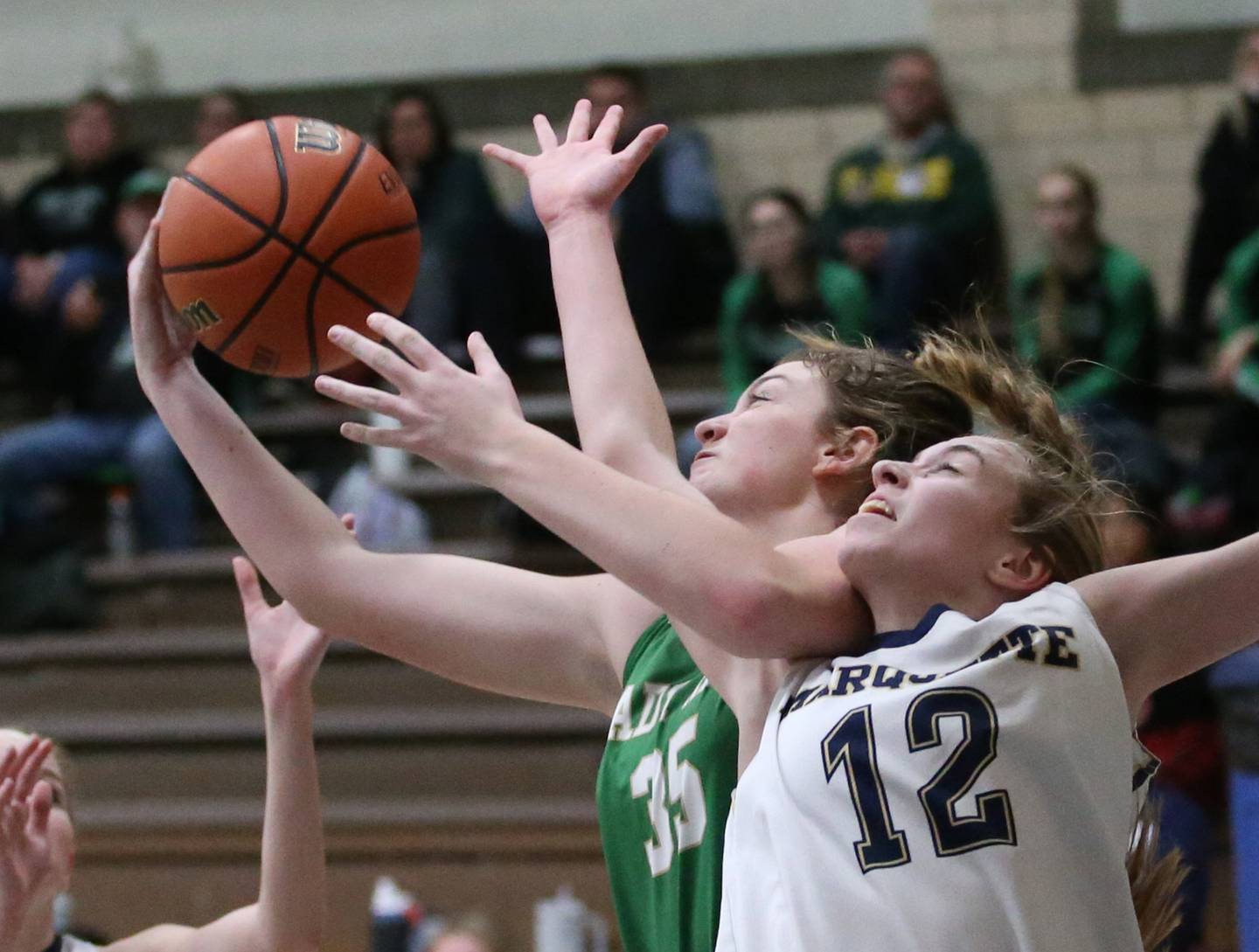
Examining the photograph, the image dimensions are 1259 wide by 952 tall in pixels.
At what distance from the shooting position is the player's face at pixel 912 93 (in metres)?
7.18

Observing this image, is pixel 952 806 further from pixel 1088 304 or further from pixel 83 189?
pixel 83 189

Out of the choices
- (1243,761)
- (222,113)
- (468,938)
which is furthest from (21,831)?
(222,113)

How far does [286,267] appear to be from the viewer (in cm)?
252

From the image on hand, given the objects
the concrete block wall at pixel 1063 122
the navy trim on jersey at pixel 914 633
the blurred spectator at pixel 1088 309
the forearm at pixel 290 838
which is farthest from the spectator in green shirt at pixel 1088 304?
the navy trim on jersey at pixel 914 633

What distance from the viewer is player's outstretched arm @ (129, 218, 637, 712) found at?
240 cm

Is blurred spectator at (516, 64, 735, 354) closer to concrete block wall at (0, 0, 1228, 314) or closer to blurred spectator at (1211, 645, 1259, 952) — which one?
concrete block wall at (0, 0, 1228, 314)

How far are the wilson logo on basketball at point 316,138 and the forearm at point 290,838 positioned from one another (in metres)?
0.77

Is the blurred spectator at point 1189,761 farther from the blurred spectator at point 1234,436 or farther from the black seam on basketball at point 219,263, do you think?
the black seam on basketball at point 219,263

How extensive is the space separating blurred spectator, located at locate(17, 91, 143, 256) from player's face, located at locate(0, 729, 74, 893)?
5698 mm

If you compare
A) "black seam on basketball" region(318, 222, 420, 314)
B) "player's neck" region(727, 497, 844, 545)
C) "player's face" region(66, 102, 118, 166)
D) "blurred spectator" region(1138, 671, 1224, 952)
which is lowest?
"blurred spectator" region(1138, 671, 1224, 952)

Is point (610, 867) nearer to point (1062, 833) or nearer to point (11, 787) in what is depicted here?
point (1062, 833)

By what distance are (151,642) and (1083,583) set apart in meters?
5.62

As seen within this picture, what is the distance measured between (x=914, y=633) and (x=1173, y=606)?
301 mm

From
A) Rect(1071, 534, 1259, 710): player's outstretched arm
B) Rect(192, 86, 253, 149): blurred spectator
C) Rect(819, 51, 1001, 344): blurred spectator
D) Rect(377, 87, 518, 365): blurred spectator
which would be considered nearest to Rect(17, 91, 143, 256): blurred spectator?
Rect(192, 86, 253, 149): blurred spectator
